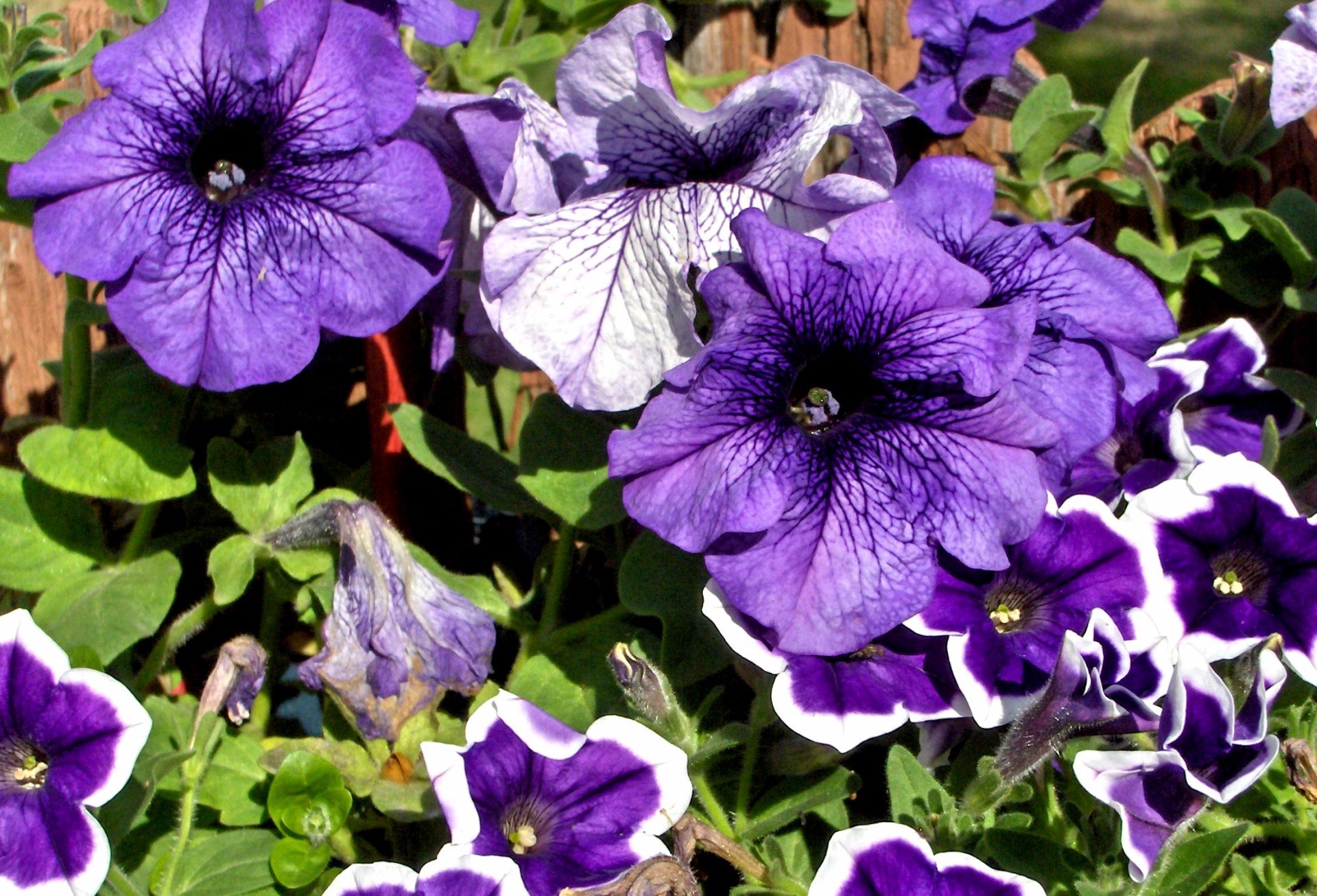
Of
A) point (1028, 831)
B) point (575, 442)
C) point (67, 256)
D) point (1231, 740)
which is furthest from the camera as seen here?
point (575, 442)

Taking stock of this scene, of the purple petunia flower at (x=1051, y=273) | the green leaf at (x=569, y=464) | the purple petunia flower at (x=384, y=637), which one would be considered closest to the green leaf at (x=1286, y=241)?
the purple petunia flower at (x=1051, y=273)

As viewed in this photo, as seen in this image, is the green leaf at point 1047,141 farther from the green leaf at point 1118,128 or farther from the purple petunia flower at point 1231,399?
the purple petunia flower at point 1231,399

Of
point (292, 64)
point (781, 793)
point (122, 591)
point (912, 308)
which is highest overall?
point (292, 64)

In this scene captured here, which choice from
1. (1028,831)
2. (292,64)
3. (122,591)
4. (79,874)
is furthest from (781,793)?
(292,64)

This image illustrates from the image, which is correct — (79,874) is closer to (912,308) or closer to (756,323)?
(756,323)

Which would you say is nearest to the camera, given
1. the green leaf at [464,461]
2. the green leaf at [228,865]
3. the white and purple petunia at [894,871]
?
the white and purple petunia at [894,871]

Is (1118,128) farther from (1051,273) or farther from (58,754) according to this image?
→ (58,754)

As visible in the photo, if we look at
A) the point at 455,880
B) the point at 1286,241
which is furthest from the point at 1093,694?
the point at 1286,241
